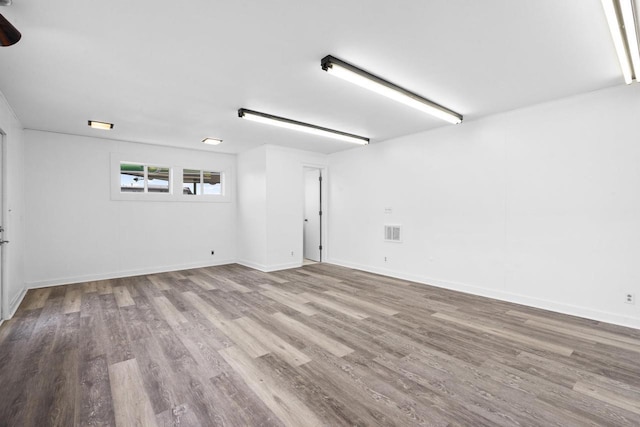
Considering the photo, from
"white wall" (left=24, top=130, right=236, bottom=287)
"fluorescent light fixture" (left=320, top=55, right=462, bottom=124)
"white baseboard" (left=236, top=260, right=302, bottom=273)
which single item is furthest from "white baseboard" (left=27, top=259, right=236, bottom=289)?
"fluorescent light fixture" (left=320, top=55, right=462, bottom=124)

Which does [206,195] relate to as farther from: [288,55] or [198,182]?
[288,55]

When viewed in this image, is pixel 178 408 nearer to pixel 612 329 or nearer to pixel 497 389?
pixel 497 389

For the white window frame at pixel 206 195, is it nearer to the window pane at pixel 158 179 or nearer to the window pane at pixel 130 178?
the window pane at pixel 158 179

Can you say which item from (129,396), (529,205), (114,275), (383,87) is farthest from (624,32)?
(114,275)

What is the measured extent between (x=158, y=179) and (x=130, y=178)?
0.51 meters

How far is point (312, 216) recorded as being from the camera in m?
7.58

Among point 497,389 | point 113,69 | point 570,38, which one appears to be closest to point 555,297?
point 497,389

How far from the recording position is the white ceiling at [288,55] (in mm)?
2004

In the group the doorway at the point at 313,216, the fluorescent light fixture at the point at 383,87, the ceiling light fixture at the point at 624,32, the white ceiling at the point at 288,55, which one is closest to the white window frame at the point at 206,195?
the doorway at the point at 313,216

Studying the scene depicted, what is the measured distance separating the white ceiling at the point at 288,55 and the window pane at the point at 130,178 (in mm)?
1728

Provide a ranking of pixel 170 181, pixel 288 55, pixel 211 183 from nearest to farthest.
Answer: pixel 288 55
pixel 170 181
pixel 211 183

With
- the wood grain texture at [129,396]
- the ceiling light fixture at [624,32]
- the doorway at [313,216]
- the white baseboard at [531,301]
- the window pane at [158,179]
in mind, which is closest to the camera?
the wood grain texture at [129,396]

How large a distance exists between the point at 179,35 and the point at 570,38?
3.11 meters

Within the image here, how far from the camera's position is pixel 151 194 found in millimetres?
5941
